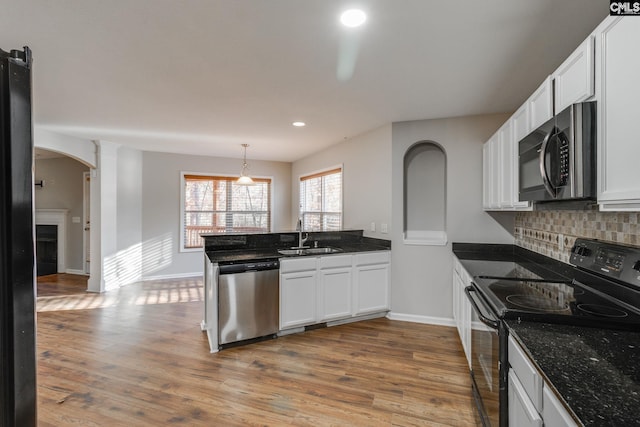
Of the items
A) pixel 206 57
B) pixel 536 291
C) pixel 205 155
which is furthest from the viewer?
pixel 205 155

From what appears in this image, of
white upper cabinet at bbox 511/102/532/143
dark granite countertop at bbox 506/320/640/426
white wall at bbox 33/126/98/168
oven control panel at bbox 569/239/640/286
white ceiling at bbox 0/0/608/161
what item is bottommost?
dark granite countertop at bbox 506/320/640/426

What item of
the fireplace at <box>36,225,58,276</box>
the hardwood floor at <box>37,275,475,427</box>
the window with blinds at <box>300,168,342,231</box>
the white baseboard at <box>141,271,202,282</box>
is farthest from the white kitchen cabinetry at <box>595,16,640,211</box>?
the fireplace at <box>36,225,58,276</box>

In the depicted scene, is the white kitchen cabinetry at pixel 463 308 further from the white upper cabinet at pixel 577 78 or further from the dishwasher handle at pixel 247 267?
the dishwasher handle at pixel 247 267

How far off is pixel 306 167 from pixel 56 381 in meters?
5.08

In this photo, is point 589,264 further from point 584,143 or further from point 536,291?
point 584,143

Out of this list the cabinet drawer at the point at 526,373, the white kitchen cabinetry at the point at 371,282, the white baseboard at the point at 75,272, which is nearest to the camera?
the cabinet drawer at the point at 526,373

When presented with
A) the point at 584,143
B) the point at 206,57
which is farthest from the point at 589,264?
the point at 206,57

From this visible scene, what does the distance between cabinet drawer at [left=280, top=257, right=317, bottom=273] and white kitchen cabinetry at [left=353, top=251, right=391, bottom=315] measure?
1.84 ft

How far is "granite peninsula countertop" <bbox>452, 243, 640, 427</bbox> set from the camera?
78 cm

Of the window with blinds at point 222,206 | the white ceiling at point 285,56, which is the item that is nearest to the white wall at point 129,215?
the window with blinds at point 222,206

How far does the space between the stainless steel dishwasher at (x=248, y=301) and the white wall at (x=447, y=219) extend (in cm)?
159

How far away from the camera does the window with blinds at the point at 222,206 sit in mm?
6453

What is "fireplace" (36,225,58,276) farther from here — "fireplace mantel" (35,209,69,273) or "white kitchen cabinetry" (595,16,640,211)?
"white kitchen cabinetry" (595,16,640,211)

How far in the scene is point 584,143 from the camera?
135cm
